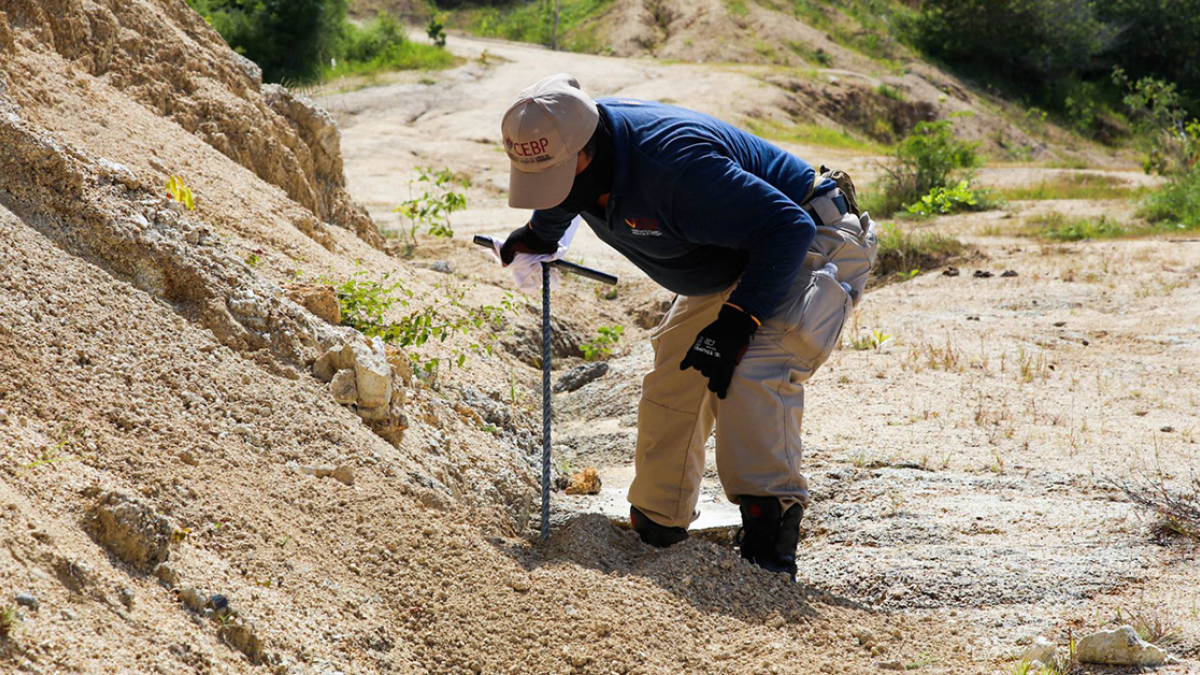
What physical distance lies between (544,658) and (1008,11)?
3051 centimetres

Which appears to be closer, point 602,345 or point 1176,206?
point 602,345

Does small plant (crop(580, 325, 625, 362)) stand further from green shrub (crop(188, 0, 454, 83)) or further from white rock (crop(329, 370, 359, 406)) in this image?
green shrub (crop(188, 0, 454, 83))

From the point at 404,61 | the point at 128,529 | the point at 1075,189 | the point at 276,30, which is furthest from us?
the point at 404,61

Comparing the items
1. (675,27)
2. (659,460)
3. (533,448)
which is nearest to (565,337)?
(533,448)

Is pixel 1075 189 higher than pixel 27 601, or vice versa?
pixel 27 601

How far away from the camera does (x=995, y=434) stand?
448cm

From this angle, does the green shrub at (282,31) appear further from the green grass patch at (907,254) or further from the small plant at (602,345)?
the small plant at (602,345)

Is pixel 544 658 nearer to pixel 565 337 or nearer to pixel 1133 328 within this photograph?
pixel 565 337

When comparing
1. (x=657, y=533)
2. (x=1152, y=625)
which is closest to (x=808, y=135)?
(x=657, y=533)

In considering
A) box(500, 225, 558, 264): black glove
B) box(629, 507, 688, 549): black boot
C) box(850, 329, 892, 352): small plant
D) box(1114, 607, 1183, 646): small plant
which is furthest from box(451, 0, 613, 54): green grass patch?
box(1114, 607, 1183, 646): small plant

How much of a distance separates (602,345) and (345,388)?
2.79m

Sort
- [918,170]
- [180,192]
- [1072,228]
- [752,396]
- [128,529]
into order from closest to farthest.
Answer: [128,529]
[752,396]
[180,192]
[1072,228]
[918,170]

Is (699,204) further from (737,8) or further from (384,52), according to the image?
(737,8)

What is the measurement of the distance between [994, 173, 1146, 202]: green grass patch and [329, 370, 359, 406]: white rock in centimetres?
1035
